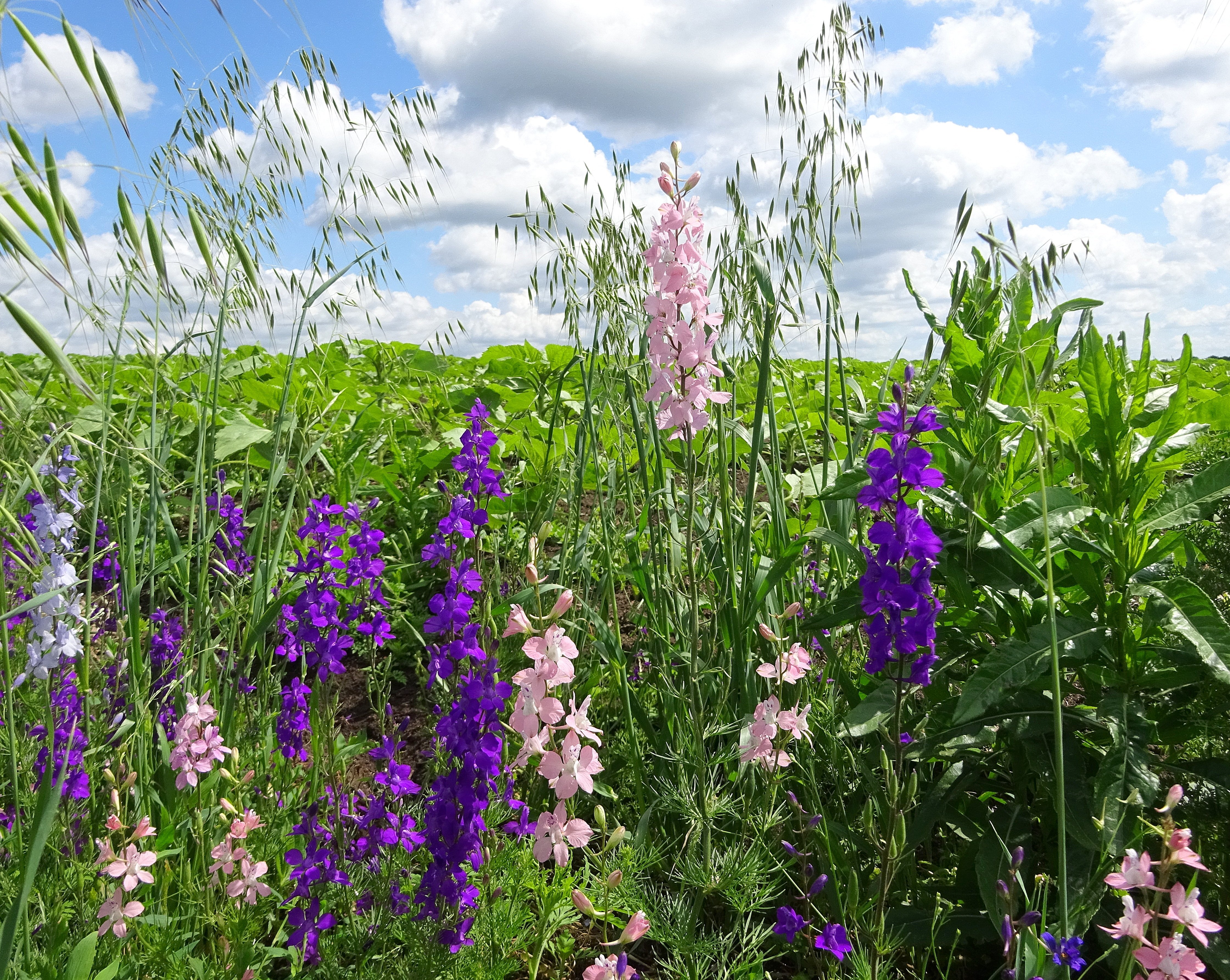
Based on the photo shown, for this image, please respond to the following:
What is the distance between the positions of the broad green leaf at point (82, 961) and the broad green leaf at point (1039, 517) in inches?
69.9

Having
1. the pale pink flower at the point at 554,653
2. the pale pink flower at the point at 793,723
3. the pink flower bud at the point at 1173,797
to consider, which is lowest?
the pale pink flower at the point at 793,723

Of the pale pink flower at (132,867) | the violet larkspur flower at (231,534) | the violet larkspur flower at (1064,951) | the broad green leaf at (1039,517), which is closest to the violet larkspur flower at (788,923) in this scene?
the violet larkspur flower at (1064,951)

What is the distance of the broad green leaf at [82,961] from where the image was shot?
4.38 feet

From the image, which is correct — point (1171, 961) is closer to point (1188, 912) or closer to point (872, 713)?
point (1188, 912)

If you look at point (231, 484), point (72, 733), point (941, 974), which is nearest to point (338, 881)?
point (72, 733)

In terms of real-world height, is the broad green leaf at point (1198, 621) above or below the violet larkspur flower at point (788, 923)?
above

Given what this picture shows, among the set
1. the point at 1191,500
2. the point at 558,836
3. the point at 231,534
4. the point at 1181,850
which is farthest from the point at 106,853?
the point at 1191,500

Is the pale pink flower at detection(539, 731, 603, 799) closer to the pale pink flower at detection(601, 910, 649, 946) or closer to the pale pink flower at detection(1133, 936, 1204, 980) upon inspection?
the pale pink flower at detection(601, 910, 649, 946)

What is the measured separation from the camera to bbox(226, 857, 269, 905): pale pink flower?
60.2 inches

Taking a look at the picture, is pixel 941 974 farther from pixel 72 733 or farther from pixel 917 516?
pixel 72 733

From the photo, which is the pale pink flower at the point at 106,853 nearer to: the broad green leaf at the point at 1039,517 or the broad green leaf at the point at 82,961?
the broad green leaf at the point at 82,961

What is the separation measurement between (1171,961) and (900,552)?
25.2 inches

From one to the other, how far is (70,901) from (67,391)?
5.86 ft

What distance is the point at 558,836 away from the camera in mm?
1306
